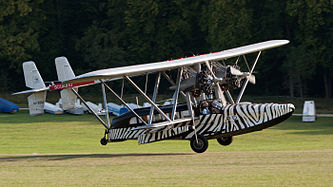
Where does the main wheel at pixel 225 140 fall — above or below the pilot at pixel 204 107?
below

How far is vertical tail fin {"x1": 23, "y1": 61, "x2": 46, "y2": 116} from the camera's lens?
23.6 m

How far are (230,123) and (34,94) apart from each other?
7662 millimetres

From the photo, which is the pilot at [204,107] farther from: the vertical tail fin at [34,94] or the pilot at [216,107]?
the vertical tail fin at [34,94]

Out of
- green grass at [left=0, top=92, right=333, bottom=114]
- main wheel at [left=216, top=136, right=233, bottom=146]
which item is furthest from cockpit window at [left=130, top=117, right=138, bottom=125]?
green grass at [left=0, top=92, right=333, bottom=114]

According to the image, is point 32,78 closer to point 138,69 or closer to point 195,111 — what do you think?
point 138,69

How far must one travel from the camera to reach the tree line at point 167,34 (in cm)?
4931

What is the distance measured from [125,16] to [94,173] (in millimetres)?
45953

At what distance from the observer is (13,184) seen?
1570cm

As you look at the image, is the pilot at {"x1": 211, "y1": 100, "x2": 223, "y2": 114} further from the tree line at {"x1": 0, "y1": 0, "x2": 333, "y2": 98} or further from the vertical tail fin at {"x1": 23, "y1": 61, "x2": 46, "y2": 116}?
the tree line at {"x1": 0, "y1": 0, "x2": 333, "y2": 98}

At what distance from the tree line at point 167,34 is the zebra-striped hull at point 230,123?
91.6 feet

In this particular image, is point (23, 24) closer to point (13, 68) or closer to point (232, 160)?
point (13, 68)

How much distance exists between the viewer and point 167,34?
2324 inches

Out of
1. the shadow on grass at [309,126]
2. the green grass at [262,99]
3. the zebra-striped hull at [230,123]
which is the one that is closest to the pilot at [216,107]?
the zebra-striped hull at [230,123]

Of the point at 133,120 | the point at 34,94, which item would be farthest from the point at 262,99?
the point at 34,94
